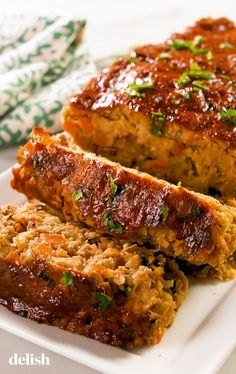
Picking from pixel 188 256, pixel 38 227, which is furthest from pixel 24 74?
pixel 188 256

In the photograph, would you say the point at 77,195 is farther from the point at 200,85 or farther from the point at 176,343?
the point at 200,85

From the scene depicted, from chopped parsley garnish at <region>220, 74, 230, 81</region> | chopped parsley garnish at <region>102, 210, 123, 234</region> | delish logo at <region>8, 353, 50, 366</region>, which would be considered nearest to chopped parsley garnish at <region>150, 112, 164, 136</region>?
chopped parsley garnish at <region>220, 74, 230, 81</region>

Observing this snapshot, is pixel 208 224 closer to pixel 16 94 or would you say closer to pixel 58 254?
pixel 58 254

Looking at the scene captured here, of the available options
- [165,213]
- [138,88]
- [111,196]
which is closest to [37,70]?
[138,88]

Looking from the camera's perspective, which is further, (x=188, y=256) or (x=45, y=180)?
(x=45, y=180)

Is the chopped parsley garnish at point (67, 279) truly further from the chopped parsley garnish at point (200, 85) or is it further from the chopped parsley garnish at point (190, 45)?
the chopped parsley garnish at point (190, 45)

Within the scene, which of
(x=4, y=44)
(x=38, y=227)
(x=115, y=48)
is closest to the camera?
(x=38, y=227)
